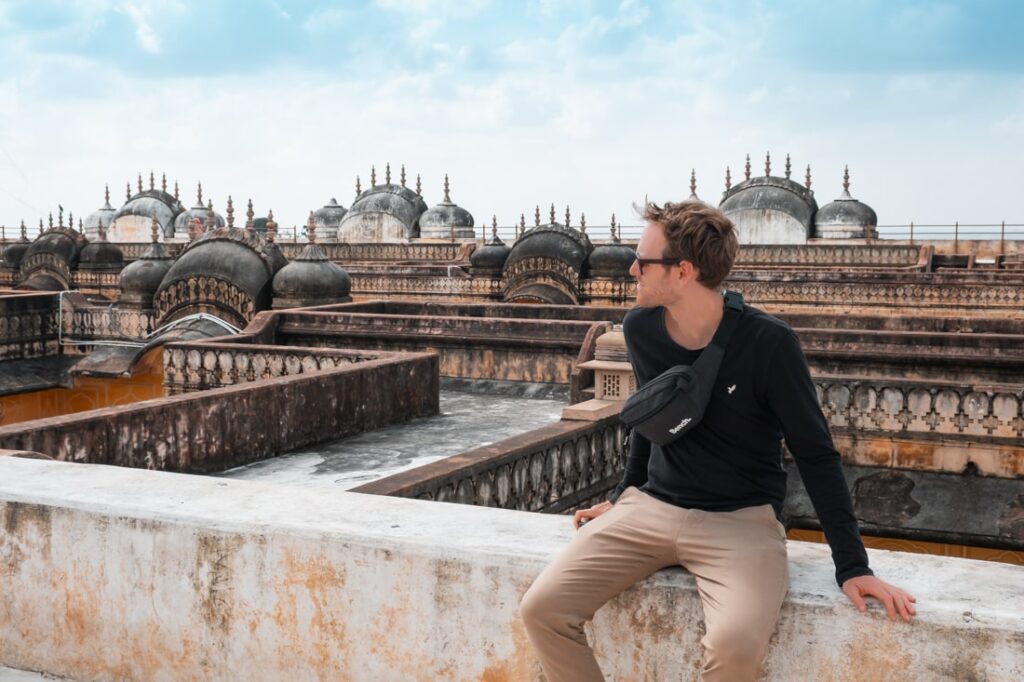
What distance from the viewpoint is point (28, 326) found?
19.2 metres

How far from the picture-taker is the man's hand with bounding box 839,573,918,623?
8.36 ft

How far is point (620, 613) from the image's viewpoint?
283 cm

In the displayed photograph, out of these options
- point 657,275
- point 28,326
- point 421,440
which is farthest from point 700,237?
point 28,326

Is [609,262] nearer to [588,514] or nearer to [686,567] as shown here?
[588,514]

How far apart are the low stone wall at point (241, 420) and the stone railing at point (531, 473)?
82.5 inches

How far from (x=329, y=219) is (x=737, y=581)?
49.9 m

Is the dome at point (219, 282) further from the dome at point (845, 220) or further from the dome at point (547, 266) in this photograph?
the dome at point (845, 220)

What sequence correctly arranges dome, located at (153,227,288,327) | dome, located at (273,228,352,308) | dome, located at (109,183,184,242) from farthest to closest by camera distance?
dome, located at (109,183,184,242) < dome, located at (153,227,288,327) < dome, located at (273,228,352,308)

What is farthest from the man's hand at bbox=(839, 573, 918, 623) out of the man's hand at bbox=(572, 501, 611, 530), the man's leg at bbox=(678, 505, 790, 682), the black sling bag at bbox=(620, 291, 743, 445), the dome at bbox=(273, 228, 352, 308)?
the dome at bbox=(273, 228, 352, 308)

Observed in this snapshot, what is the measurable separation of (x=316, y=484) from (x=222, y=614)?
4.80 m

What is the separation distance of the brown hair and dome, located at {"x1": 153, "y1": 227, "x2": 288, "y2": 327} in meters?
15.7

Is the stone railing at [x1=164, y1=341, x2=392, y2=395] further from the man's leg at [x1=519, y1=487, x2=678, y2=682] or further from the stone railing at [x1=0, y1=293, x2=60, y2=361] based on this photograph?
the man's leg at [x1=519, y1=487, x2=678, y2=682]

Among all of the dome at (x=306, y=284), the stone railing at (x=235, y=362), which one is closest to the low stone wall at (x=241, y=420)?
the stone railing at (x=235, y=362)

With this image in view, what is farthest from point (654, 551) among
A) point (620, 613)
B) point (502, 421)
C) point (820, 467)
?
point (502, 421)
